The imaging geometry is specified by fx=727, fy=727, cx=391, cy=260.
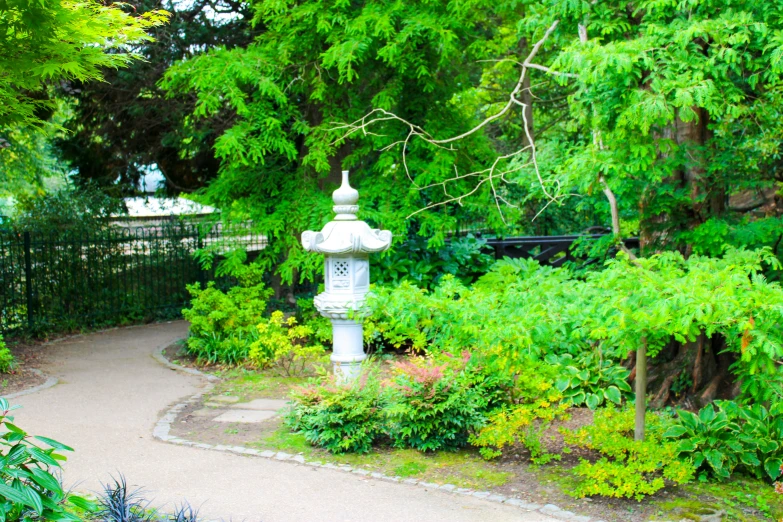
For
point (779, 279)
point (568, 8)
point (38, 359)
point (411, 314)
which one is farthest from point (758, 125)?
point (38, 359)

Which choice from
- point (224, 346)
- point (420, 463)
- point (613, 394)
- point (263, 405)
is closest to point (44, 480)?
point (420, 463)

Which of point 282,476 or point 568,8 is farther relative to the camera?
point 568,8

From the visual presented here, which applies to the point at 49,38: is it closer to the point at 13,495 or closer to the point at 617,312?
the point at 13,495

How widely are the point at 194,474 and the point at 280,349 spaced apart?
2993mm

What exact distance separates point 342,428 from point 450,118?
589 cm

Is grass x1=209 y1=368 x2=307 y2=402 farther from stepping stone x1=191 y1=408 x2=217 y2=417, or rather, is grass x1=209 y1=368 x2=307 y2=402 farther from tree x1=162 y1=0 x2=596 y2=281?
tree x1=162 y1=0 x2=596 y2=281

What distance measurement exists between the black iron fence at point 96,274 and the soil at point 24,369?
461 mm

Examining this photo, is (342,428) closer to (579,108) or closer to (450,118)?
(579,108)

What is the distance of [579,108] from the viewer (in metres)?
6.36

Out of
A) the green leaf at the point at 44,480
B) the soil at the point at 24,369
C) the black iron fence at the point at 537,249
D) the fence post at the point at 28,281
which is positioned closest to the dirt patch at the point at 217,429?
the soil at the point at 24,369

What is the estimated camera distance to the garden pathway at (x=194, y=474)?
15.8 feet

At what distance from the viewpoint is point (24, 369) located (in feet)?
30.1

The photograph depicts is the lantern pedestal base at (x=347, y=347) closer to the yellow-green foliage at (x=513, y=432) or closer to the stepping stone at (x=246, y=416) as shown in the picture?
the stepping stone at (x=246, y=416)

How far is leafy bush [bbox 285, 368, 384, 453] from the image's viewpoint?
5.95m
